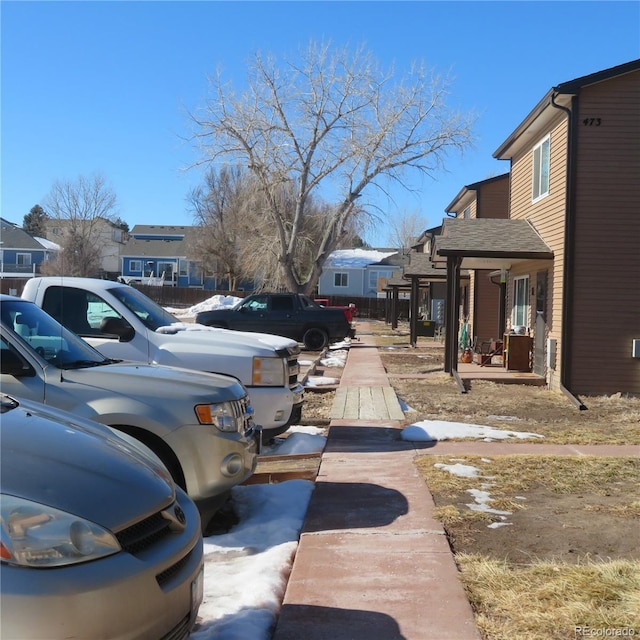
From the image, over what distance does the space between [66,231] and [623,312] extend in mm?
35607

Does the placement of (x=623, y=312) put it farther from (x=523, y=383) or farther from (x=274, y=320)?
(x=274, y=320)

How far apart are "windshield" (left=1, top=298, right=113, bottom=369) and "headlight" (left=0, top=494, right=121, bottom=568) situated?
103 inches

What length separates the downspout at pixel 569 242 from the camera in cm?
1301

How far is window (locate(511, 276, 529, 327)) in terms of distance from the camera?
17.0 meters

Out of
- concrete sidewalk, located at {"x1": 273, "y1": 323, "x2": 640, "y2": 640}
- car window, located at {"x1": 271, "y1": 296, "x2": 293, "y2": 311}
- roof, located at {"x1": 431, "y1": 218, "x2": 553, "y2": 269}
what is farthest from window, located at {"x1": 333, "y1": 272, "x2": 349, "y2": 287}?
concrete sidewalk, located at {"x1": 273, "y1": 323, "x2": 640, "y2": 640}

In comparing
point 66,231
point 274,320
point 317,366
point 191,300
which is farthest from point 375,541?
point 191,300

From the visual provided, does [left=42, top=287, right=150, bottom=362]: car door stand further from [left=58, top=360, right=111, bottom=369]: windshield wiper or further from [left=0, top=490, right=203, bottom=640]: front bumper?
[left=0, top=490, right=203, bottom=640]: front bumper

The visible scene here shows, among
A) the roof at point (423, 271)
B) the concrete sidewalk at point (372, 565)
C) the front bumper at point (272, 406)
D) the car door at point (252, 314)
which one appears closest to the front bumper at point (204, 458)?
the concrete sidewalk at point (372, 565)

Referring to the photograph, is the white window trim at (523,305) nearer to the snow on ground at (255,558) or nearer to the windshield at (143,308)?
the snow on ground at (255,558)

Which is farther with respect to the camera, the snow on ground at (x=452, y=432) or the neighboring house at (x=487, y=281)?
the neighboring house at (x=487, y=281)

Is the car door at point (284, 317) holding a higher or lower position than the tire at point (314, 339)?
higher

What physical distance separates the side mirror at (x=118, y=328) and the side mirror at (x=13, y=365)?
1.84 metres

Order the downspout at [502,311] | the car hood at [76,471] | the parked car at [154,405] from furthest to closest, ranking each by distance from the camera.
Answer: the downspout at [502,311] < the parked car at [154,405] < the car hood at [76,471]

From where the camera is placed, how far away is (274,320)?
21.7 meters
